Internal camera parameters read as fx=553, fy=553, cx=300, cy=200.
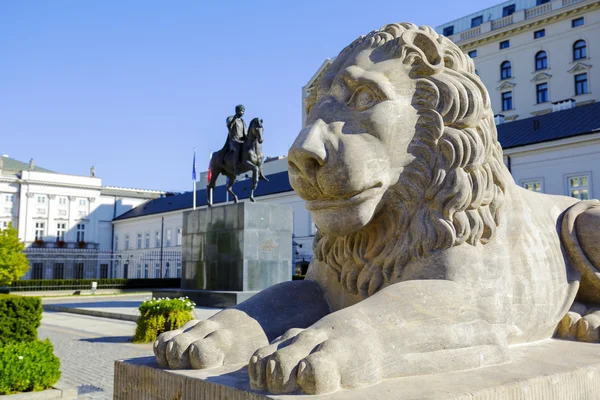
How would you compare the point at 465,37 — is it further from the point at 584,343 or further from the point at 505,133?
the point at 584,343

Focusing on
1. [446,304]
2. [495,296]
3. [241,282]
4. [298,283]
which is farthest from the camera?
[241,282]

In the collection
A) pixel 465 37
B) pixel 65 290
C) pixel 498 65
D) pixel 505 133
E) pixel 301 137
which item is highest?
pixel 465 37

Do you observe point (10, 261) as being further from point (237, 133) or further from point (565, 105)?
point (565, 105)

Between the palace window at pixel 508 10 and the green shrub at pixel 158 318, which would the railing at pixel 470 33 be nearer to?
the palace window at pixel 508 10

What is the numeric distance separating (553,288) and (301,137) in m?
1.62

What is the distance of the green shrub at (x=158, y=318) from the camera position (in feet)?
32.9

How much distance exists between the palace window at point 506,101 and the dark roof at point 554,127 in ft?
36.8

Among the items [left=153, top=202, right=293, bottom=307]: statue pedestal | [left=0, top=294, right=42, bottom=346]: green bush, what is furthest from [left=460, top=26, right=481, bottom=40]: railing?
[left=0, top=294, right=42, bottom=346]: green bush

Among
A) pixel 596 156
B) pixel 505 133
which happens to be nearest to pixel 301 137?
pixel 596 156

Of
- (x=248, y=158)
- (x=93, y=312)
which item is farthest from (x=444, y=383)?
(x=93, y=312)

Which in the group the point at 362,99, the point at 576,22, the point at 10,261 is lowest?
the point at 10,261

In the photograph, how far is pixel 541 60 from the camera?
136 ft

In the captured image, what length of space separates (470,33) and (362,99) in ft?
157

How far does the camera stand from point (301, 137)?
2314 millimetres
